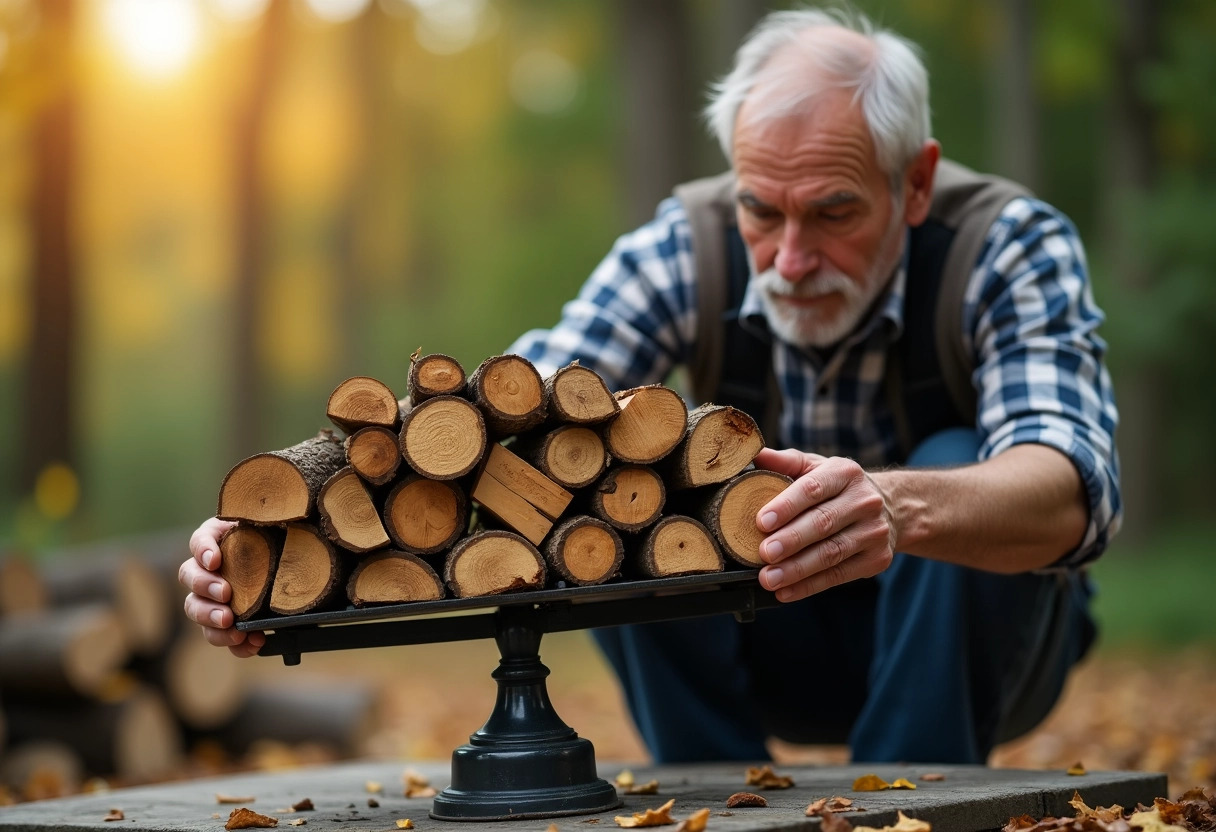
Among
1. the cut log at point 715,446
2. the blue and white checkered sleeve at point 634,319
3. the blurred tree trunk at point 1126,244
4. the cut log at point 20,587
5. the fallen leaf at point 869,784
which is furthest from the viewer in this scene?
the blurred tree trunk at point 1126,244

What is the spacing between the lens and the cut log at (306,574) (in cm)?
221

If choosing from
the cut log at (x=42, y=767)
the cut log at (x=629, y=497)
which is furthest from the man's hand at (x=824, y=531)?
the cut log at (x=42, y=767)

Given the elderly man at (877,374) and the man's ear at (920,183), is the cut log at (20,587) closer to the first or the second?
the elderly man at (877,374)

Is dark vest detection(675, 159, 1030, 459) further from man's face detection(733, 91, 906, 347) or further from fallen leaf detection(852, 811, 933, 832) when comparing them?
fallen leaf detection(852, 811, 933, 832)

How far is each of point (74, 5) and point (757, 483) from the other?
1089cm

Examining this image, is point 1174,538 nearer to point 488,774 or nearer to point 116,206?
point 488,774

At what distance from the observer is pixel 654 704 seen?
3.23 meters

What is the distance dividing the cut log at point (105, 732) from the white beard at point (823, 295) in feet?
10.9

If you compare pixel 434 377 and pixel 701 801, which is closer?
pixel 434 377

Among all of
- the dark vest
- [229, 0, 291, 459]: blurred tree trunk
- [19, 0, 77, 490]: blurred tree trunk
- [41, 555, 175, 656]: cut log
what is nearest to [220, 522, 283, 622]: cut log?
the dark vest

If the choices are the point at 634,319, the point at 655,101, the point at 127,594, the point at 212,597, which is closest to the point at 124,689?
the point at 127,594

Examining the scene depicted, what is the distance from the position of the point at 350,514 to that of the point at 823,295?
1308 mm

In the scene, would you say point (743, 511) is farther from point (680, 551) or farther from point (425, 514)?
point (425, 514)

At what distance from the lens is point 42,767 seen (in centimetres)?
490
